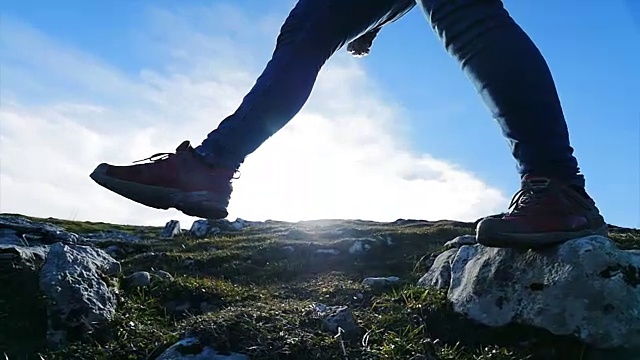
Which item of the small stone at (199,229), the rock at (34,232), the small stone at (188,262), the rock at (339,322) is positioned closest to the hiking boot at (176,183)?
the rock at (339,322)

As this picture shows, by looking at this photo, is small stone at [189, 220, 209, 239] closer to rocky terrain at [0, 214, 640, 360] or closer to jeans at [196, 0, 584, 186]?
rocky terrain at [0, 214, 640, 360]

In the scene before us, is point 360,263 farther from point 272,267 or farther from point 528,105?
point 528,105

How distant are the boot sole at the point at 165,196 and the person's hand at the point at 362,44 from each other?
167 cm

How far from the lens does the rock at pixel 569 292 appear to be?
11.0ft

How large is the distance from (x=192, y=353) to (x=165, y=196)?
940mm

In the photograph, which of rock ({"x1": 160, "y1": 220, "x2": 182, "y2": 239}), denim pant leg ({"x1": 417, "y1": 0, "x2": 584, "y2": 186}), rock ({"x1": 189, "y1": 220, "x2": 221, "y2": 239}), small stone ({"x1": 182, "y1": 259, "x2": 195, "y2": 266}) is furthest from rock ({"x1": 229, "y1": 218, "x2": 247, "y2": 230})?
denim pant leg ({"x1": 417, "y1": 0, "x2": 584, "y2": 186})

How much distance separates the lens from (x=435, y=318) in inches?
157

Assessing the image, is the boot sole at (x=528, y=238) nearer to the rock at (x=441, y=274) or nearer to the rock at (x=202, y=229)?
the rock at (x=441, y=274)

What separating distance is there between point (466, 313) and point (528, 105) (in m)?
1.41

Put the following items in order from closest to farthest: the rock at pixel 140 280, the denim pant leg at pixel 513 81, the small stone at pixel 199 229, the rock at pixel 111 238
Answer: the denim pant leg at pixel 513 81 → the rock at pixel 140 280 → the rock at pixel 111 238 → the small stone at pixel 199 229

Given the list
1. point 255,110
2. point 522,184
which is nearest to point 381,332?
point 522,184

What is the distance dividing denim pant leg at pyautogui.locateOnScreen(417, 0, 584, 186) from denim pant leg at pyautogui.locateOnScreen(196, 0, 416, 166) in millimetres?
830

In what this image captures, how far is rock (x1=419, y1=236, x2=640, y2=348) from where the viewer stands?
3.35 meters

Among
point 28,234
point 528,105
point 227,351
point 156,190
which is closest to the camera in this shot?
point 528,105
